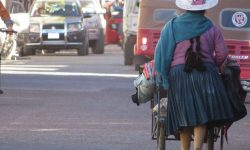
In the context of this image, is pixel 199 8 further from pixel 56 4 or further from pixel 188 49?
pixel 56 4

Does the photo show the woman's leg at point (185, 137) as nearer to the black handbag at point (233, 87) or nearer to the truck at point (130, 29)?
the black handbag at point (233, 87)

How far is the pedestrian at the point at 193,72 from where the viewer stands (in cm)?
897

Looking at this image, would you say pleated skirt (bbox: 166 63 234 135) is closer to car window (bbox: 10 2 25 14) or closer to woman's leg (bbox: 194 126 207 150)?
woman's leg (bbox: 194 126 207 150)

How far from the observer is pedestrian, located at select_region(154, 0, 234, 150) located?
29.4 ft

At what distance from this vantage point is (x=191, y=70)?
895cm

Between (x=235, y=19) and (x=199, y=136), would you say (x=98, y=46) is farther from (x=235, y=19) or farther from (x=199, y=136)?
(x=199, y=136)

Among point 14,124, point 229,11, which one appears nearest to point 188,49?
point 14,124

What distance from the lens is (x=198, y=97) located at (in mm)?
8961

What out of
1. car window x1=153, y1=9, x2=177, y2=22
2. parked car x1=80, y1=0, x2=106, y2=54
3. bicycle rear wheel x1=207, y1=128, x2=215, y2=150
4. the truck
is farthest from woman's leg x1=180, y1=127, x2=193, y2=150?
parked car x1=80, y1=0, x2=106, y2=54

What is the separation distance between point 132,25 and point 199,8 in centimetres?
1892

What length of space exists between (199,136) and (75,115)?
595 cm

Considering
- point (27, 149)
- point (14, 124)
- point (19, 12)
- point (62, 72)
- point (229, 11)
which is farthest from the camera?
point (19, 12)

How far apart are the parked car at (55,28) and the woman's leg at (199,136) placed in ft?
80.8

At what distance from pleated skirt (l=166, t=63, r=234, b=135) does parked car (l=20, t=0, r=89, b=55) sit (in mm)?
24597
